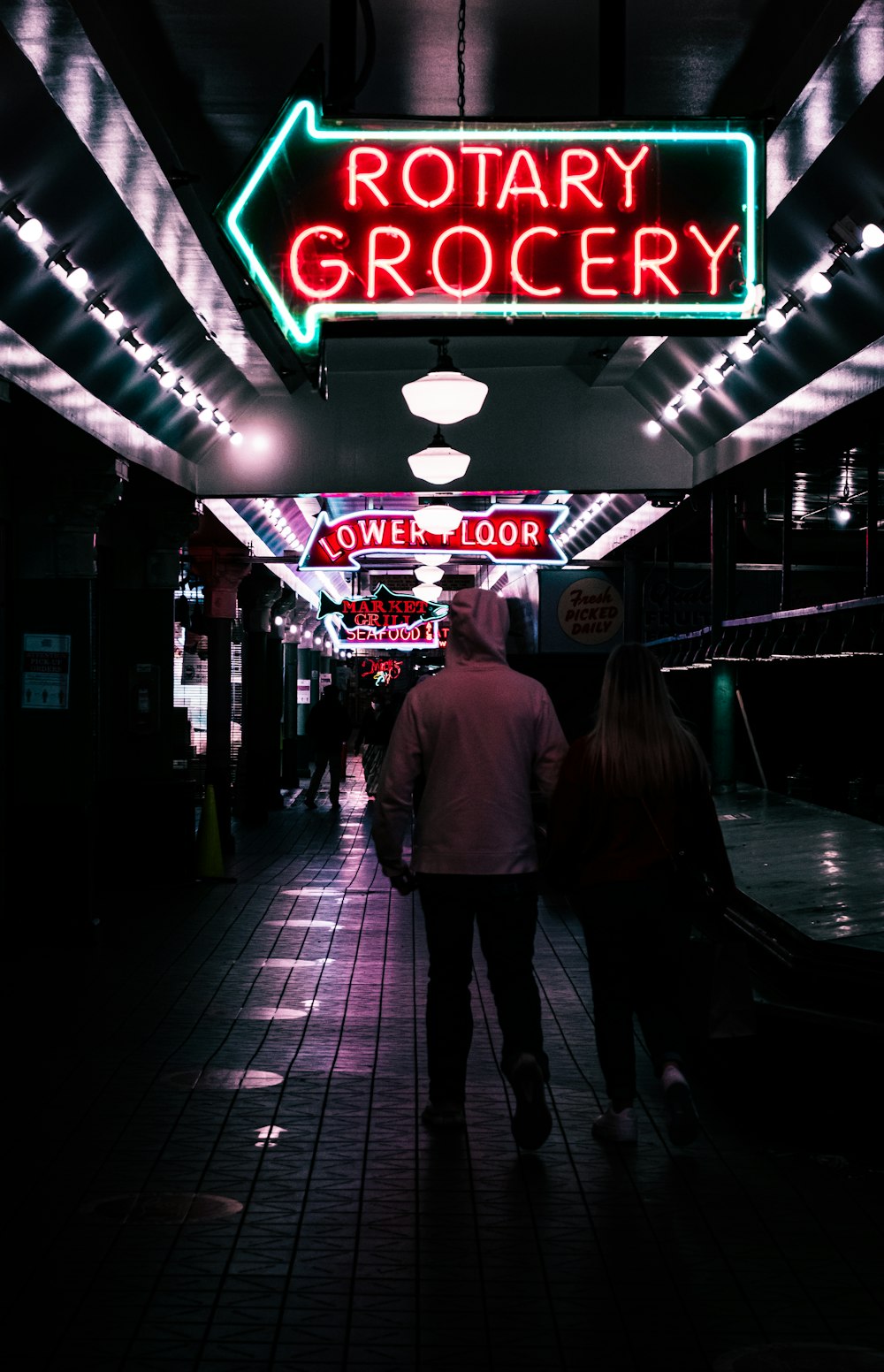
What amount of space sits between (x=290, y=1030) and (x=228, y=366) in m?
7.09

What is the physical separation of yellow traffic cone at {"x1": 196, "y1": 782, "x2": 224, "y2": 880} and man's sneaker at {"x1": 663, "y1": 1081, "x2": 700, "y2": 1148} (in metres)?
10.00

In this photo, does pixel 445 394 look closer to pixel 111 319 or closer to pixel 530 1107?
pixel 111 319

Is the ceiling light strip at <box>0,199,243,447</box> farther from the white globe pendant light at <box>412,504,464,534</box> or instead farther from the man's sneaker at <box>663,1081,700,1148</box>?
the man's sneaker at <box>663,1081,700,1148</box>

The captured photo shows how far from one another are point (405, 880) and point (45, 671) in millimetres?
6228

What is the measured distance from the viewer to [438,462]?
43.5 ft

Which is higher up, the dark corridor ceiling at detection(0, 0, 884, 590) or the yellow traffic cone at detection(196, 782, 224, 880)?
the dark corridor ceiling at detection(0, 0, 884, 590)

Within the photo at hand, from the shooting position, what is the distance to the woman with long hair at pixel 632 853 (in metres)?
6.13

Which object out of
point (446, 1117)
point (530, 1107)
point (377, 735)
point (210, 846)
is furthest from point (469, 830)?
point (377, 735)

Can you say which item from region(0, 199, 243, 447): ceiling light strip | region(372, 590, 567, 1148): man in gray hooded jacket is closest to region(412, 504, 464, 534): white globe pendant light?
region(0, 199, 243, 447): ceiling light strip

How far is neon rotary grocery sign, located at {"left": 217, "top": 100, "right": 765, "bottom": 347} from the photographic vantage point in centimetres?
607

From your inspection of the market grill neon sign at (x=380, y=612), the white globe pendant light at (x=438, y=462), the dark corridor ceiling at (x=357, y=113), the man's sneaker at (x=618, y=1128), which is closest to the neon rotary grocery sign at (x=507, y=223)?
the dark corridor ceiling at (x=357, y=113)

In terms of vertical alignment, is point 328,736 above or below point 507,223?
below

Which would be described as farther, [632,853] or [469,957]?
[469,957]

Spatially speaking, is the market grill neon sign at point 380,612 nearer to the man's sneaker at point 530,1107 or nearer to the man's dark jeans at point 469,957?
the man's dark jeans at point 469,957
